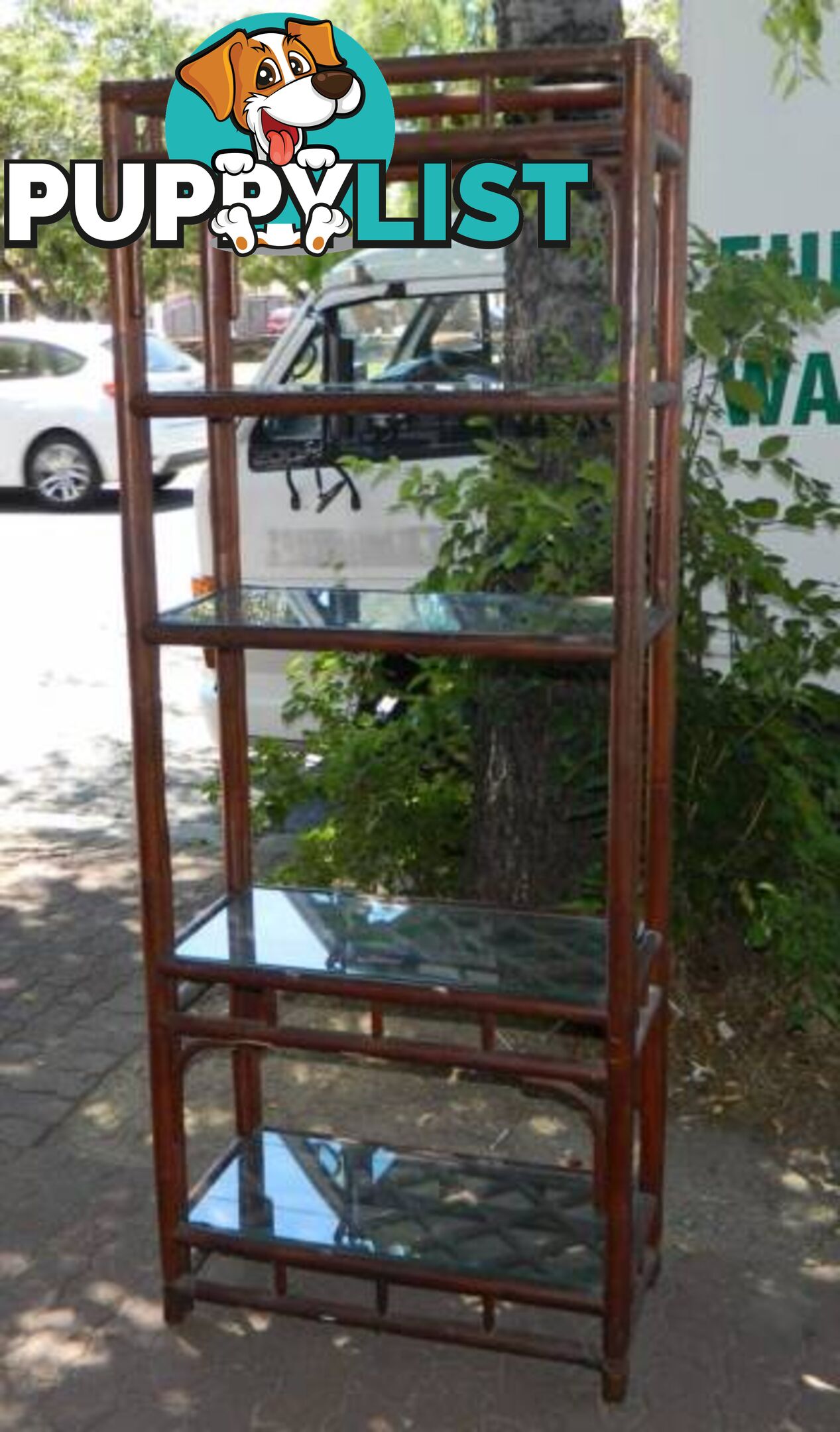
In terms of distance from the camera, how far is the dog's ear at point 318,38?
299cm

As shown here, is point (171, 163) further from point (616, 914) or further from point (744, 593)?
point (744, 593)

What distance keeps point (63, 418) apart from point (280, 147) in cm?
1289

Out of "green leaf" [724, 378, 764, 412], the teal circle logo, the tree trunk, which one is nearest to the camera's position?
the teal circle logo

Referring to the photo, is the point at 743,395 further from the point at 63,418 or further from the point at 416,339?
the point at 63,418

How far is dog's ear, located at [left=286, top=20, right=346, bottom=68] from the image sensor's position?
2986 mm

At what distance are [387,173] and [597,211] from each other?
4.53 feet

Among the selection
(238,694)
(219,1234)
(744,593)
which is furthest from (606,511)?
(219,1234)

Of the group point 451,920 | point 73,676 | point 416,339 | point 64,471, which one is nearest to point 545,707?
point 451,920

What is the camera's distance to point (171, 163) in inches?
111

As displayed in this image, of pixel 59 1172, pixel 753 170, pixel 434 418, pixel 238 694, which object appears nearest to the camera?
pixel 238 694

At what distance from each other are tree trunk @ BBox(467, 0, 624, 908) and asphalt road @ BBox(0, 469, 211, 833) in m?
1.57

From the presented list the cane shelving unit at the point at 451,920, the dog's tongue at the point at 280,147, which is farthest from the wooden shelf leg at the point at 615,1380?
the dog's tongue at the point at 280,147

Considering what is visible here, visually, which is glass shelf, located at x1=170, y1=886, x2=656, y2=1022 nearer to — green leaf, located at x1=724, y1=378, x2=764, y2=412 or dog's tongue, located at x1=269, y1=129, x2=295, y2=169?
green leaf, located at x1=724, y1=378, x2=764, y2=412

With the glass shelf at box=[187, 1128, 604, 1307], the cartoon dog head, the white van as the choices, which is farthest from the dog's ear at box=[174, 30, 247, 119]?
the white van
